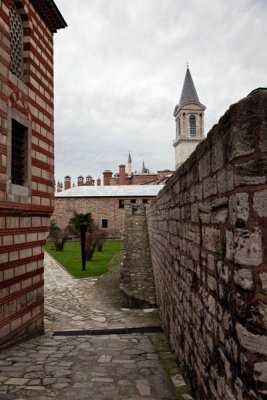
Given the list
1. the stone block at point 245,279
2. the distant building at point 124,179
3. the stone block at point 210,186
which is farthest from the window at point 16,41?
the distant building at point 124,179

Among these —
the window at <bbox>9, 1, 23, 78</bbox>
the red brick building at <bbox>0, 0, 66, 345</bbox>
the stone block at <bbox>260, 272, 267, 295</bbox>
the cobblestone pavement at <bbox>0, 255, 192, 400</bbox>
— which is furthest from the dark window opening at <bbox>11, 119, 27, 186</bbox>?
the stone block at <bbox>260, 272, 267, 295</bbox>

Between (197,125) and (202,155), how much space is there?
47.0 meters

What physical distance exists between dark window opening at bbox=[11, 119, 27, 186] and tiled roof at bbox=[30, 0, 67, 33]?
2.74 meters

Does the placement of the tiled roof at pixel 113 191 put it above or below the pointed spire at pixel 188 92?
below

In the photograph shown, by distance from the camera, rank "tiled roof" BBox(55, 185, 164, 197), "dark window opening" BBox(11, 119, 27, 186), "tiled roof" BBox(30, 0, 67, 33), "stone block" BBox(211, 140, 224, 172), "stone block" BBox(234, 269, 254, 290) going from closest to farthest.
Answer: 1. "stone block" BBox(234, 269, 254, 290)
2. "stone block" BBox(211, 140, 224, 172)
3. "dark window opening" BBox(11, 119, 27, 186)
4. "tiled roof" BBox(30, 0, 67, 33)
5. "tiled roof" BBox(55, 185, 164, 197)

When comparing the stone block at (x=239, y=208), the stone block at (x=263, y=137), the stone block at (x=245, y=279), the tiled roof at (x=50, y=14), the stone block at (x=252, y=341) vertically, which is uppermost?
the tiled roof at (x=50, y=14)

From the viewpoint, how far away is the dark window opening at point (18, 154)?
6.48m

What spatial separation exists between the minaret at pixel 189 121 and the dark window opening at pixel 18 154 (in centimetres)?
4193

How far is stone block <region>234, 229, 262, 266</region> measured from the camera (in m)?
2.11

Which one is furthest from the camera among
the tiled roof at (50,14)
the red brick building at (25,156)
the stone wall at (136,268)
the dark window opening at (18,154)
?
the stone wall at (136,268)

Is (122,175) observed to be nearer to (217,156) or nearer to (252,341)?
(217,156)

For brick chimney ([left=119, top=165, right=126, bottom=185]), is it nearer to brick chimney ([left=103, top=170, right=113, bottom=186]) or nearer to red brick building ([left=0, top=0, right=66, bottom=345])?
brick chimney ([left=103, top=170, right=113, bottom=186])

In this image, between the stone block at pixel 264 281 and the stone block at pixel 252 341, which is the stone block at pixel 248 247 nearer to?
the stone block at pixel 264 281

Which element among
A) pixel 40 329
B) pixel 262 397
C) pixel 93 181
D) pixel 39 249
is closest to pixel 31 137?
pixel 39 249
